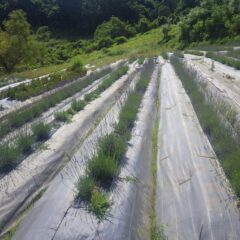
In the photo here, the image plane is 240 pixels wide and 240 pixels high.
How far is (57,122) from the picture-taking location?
31.9 feet

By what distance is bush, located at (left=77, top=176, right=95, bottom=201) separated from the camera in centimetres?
528

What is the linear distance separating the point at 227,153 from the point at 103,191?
1881 millimetres

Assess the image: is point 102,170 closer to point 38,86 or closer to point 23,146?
point 23,146

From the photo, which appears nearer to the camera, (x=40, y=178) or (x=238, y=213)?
(x=238, y=213)

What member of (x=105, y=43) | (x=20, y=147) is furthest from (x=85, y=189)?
(x=105, y=43)

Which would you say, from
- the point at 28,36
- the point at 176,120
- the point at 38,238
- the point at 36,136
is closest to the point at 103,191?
the point at 38,238

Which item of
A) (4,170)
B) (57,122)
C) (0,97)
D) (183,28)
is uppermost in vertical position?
(4,170)

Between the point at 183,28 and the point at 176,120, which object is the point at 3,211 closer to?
the point at 176,120

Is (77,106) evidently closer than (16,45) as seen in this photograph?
Yes

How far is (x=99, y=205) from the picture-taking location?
503cm

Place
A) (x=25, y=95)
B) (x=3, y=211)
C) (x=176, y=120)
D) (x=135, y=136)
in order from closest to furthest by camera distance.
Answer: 1. (x=3, y=211)
2. (x=135, y=136)
3. (x=176, y=120)
4. (x=25, y=95)

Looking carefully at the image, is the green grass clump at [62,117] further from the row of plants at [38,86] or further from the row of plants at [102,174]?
the row of plants at [38,86]

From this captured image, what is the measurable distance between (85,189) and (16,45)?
28.0 m

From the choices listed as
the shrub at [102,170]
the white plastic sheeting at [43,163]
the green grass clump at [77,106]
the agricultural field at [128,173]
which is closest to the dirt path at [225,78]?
the agricultural field at [128,173]
